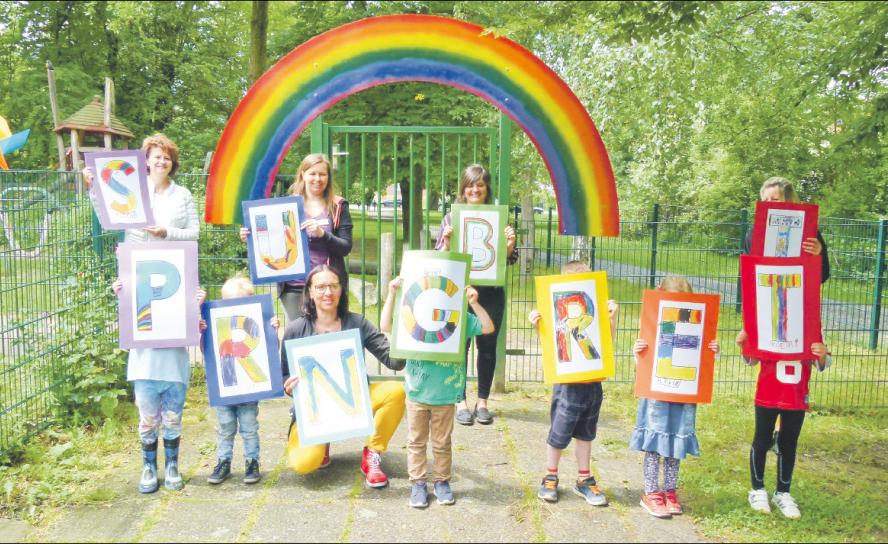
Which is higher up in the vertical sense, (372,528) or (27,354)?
(27,354)

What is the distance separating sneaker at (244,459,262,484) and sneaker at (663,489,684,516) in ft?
8.76

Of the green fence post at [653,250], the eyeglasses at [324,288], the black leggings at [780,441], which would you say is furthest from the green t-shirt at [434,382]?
the green fence post at [653,250]

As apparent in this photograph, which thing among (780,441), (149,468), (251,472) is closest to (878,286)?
(780,441)

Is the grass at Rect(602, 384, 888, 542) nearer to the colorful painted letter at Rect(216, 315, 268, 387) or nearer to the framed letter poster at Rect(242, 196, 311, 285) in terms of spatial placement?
the colorful painted letter at Rect(216, 315, 268, 387)

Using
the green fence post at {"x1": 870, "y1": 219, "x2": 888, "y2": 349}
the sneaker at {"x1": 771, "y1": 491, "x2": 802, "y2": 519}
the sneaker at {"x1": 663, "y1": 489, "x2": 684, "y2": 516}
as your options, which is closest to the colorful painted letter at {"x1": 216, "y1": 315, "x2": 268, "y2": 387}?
the sneaker at {"x1": 663, "y1": 489, "x2": 684, "y2": 516}

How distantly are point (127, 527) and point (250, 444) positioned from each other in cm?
90

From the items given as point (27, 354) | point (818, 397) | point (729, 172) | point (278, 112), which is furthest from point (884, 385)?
point (729, 172)

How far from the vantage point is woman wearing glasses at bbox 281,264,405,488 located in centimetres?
449

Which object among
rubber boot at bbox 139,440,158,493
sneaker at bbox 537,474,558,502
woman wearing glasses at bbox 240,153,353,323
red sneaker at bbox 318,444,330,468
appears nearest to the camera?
sneaker at bbox 537,474,558,502

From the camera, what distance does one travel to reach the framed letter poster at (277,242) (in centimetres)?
511

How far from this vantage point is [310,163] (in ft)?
16.8

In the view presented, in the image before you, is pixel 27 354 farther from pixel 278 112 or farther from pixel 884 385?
pixel 884 385

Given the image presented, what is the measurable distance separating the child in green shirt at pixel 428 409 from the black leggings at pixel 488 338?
49.1 inches

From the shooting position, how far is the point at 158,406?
4.57 metres
